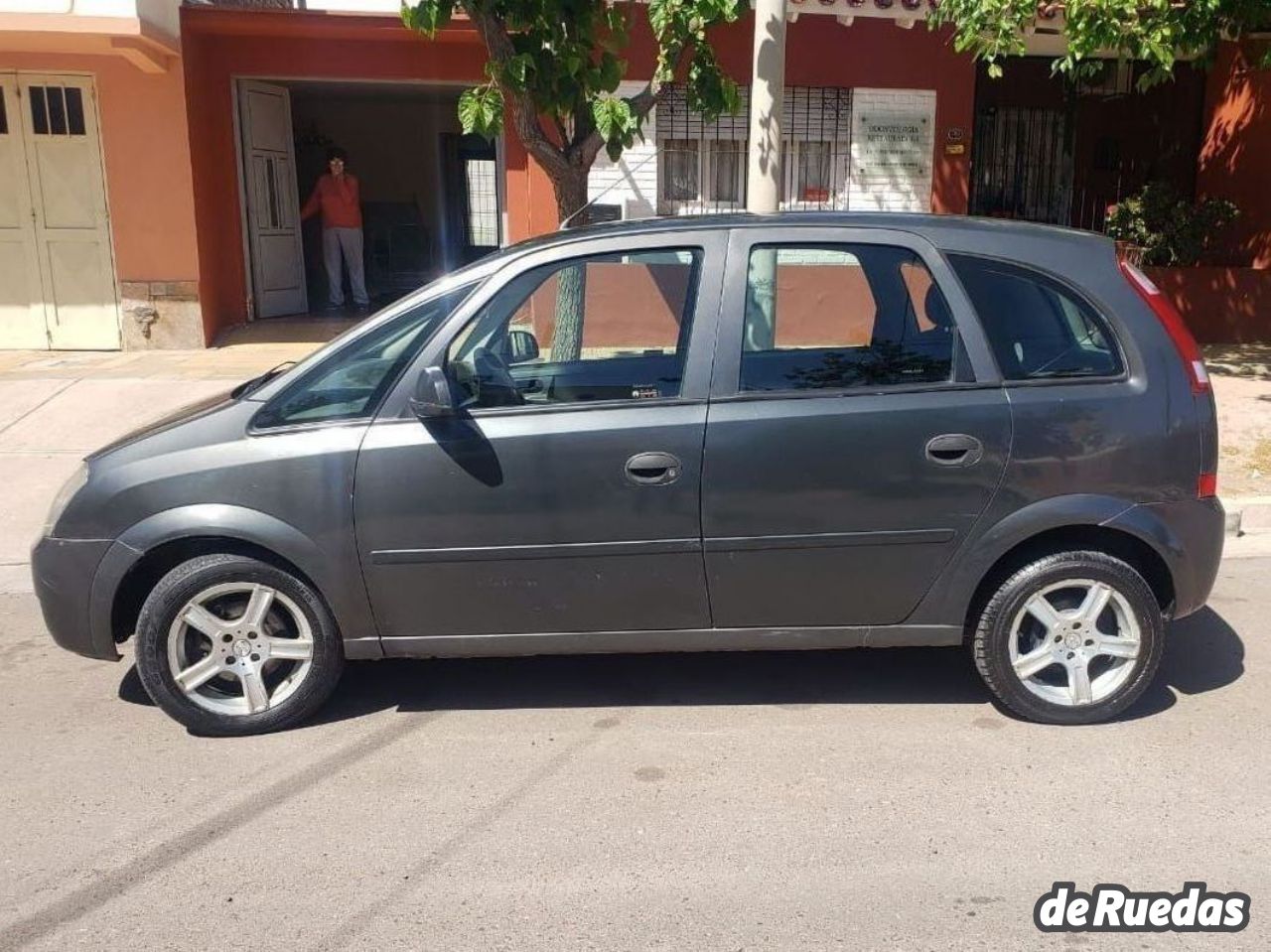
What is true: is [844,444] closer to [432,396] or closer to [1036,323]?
[1036,323]

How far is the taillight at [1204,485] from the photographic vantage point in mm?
4047

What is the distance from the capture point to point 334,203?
1345cm

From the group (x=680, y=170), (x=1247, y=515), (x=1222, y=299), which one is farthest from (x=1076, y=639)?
(x=1222, y=299)

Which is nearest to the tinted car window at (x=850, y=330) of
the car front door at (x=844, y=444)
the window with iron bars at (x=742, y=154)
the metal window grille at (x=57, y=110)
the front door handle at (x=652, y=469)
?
the car front door at (x=844, y=444)

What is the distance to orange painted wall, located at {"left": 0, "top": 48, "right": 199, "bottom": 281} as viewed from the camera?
10.6m

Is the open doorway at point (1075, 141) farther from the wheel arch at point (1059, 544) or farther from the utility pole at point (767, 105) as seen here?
the wheel arch at point (1059, 544)

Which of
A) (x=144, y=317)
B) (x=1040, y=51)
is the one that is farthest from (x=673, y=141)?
(x=144, y=317)

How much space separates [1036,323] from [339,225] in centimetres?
1088

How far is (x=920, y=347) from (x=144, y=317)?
9.19 m

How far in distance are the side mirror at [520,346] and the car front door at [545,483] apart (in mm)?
111

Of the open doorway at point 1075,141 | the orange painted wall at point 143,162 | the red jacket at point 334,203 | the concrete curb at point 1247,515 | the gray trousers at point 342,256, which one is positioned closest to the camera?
the concrete curb at point 1247,515

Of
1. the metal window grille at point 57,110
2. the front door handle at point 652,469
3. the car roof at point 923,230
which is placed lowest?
the front door handle at point 652,469

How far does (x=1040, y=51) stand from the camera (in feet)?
39.3

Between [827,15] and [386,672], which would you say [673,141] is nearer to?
[827,15]
